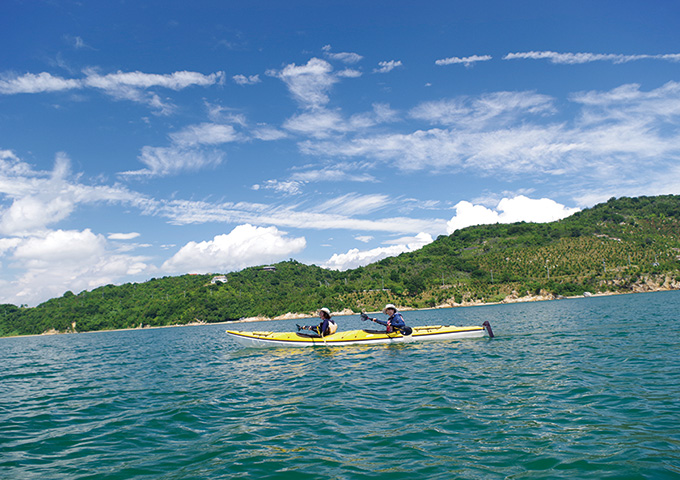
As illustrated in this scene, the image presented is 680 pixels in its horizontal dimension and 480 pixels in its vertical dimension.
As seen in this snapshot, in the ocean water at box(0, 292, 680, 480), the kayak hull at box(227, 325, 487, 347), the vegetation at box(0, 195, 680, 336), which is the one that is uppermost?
the vegetation at box(0, 195, 680, 336)

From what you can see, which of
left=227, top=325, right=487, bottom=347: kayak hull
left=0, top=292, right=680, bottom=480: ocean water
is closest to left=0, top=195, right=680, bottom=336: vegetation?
left=227, top=325, right=487, bottom=347: kayak hull

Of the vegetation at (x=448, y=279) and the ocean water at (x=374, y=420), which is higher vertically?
the vegetation at (x=448, y=279)

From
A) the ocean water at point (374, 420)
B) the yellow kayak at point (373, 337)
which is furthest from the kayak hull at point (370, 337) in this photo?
the ocean water at point (374, 420)

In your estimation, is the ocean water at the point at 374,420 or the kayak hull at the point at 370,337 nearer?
the ocean water at the point at 374,420

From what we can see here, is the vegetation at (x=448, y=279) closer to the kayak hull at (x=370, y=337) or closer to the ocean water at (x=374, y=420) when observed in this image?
the kayak hull at (x=370, y=337)

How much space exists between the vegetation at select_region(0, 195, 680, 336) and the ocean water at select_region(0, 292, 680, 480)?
346 ft

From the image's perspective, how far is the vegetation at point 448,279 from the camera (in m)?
118

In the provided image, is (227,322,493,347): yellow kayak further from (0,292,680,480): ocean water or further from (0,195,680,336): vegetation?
(0,195,680,336): vegetation

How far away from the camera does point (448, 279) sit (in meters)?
135

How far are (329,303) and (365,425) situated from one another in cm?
12062

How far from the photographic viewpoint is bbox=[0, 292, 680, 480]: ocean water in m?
6.92

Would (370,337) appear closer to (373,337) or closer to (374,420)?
(373,337)

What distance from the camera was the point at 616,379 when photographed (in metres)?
12.0

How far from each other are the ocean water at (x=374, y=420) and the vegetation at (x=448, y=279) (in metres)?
105
